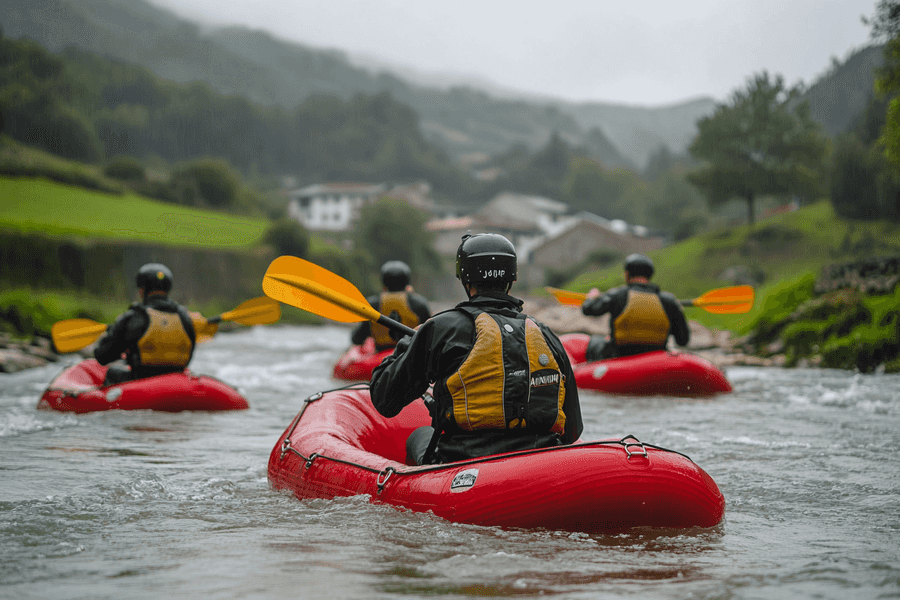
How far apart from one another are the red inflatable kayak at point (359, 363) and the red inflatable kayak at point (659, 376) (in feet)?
8.42

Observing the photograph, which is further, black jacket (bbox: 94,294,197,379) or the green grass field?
the green grass field

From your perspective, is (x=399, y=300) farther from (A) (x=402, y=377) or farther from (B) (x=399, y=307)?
(A) (x=402, y=377)

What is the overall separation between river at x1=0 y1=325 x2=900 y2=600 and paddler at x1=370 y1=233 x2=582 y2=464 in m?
0.43

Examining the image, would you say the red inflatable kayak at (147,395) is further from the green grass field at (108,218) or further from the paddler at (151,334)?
the green grass field at (108,218)

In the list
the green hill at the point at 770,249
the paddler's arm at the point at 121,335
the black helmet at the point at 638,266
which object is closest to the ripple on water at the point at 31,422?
the paddler's arm at the point at 121,335

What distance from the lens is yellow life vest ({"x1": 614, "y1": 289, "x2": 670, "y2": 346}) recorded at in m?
8.33

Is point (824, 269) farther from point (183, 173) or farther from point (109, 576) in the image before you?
point (183, 173)

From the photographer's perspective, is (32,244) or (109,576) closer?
(109,576)

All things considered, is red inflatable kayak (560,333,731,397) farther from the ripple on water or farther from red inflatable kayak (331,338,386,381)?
the ripple on water

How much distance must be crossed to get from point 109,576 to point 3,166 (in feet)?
110

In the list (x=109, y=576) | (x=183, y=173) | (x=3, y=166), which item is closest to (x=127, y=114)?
(x=183, y=173)

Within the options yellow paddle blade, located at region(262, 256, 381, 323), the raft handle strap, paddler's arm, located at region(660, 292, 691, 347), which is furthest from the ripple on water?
paddler's arm, located at region(660, 292, 691, 347)

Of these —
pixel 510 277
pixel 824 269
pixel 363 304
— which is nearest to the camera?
pixel 510 277

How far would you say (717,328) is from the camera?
17.7 metres
